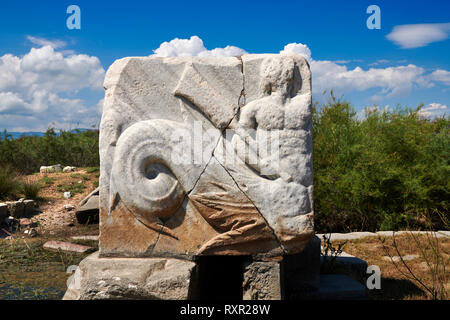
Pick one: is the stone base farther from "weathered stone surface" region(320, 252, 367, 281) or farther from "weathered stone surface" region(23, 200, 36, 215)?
"weathered stone surface" region(23, 200, 36, 215)

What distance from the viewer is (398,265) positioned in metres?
4.39

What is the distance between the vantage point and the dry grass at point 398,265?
357 centimetres

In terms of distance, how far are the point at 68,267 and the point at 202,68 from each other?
2514 millimetres

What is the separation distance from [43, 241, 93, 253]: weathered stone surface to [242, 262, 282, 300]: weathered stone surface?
2618mm

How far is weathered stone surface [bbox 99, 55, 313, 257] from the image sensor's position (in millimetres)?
2785

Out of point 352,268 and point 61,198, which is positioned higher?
point 61,198

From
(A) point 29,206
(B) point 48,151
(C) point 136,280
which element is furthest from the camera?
(B) point 48,151

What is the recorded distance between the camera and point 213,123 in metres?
2.86

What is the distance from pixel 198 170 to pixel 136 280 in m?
0.87

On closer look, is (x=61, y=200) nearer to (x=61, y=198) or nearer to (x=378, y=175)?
(x=61, y=198)

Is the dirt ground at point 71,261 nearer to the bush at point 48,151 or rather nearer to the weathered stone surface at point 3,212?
the weathered stone surface at point 3,212


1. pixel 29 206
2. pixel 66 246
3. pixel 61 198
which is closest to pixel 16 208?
pixel 29 206

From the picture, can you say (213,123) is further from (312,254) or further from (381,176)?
(381,176)

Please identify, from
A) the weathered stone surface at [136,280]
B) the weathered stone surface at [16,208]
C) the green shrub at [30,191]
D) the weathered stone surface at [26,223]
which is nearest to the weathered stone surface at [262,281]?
the weathered stone surface at [136,280]
